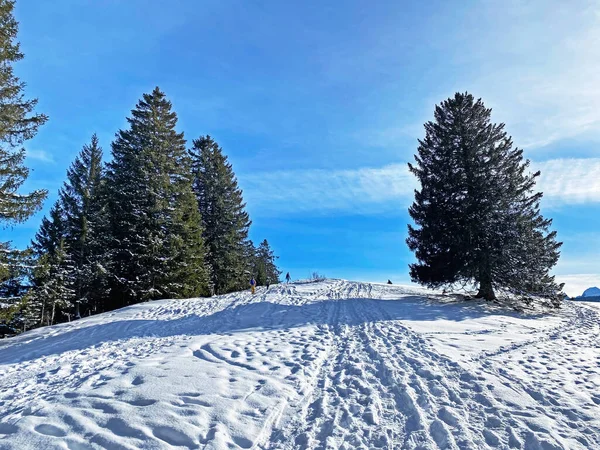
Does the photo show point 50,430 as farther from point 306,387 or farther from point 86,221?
point 86,221

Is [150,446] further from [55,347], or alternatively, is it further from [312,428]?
[55,347]

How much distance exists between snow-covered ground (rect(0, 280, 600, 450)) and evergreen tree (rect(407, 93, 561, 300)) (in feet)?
15.7

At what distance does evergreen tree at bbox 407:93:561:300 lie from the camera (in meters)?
16.0

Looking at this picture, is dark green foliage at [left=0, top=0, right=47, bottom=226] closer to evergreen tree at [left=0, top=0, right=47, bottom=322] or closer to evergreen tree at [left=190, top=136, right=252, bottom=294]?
evergreen tree at [left=0, top=0, right=47, bottom=322]

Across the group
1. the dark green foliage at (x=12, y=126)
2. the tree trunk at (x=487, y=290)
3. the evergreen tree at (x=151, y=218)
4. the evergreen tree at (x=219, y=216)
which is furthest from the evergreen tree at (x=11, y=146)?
the tree trunk at (x=487, y=290)

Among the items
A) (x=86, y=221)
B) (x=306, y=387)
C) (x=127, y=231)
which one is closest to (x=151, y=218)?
(x=127, y=231)

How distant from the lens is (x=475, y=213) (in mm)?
16906

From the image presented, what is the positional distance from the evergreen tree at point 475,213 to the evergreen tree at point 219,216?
13692 millimetres

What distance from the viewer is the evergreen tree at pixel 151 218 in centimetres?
1908

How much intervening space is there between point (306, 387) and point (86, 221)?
827 inches

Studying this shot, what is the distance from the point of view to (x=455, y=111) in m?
18.5

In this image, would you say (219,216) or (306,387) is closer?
(306,387)

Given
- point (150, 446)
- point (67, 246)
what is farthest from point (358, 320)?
point (67, 246)

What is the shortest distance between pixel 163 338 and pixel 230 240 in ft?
52.4
